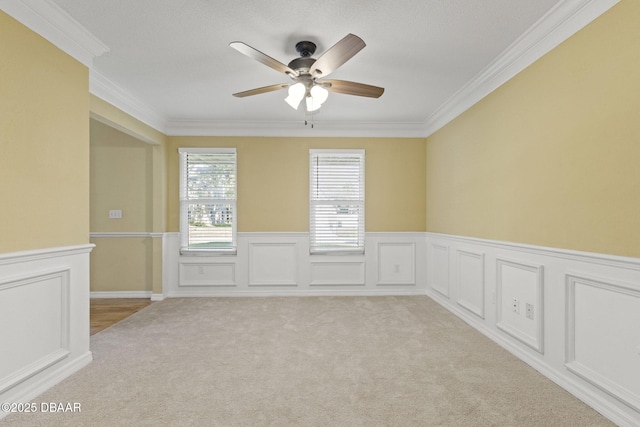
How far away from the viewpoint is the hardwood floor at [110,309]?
384 centimetres

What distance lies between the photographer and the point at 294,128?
5121mm

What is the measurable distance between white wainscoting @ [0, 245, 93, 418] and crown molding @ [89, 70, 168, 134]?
171cm

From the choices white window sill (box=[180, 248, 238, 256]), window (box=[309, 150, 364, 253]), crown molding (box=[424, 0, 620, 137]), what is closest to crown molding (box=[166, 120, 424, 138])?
window (box=[309, 150, 364, 253])

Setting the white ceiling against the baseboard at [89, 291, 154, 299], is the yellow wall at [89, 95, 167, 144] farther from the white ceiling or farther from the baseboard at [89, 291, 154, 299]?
the baseboard at [89, 291, 154, 299]

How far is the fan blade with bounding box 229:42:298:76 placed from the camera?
7.04ft

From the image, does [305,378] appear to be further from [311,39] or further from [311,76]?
[311,39]

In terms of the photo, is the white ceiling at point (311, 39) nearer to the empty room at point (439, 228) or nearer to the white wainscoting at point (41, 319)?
the empty room at point (439, 228)

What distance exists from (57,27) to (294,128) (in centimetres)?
311

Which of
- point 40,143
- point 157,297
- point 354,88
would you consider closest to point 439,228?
point 354,88

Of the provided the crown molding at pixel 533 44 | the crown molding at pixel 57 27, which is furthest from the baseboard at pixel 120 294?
the crown molding at pixel 533 44

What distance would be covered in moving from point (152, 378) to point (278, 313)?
183 centimetres

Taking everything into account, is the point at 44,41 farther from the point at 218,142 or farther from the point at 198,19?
the point at 218,142

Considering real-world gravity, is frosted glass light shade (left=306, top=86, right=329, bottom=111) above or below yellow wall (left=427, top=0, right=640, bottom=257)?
above

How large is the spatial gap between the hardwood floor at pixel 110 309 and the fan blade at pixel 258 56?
10.6 ft
